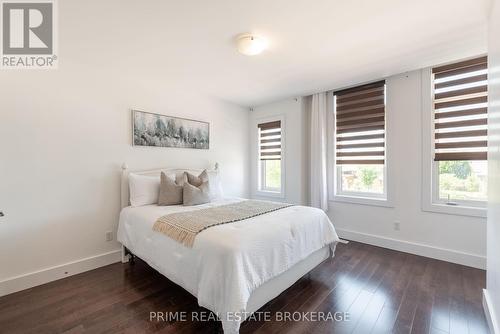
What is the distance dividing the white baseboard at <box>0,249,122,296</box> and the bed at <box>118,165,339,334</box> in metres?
0.53

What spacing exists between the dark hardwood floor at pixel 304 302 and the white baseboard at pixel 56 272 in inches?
3.1

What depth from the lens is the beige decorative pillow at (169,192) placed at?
2.67 metres

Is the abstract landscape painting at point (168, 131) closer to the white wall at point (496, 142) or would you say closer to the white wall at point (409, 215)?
the white wall at point (409, 215)

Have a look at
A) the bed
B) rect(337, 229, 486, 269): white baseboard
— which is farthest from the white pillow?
rect(337, 229, 486, 269): white baseboard

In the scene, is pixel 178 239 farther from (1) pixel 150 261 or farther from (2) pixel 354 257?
(2) pixel 354 257

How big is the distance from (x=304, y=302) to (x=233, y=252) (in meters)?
0.98

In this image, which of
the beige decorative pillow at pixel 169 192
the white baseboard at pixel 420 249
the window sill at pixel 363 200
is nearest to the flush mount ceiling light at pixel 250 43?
the beige decorative pillow at pixel 169 192

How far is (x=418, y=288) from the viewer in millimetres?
2098

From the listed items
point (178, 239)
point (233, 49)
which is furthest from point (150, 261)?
point (233, 49)

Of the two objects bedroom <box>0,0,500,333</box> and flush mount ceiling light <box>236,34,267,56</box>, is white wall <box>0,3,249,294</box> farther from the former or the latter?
flush mount ceiling light <box>236,34,267,56</box>

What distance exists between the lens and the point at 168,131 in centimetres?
327

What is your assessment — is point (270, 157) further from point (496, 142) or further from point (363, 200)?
point (496, 142)

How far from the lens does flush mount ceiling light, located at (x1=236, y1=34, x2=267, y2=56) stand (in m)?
2.04
